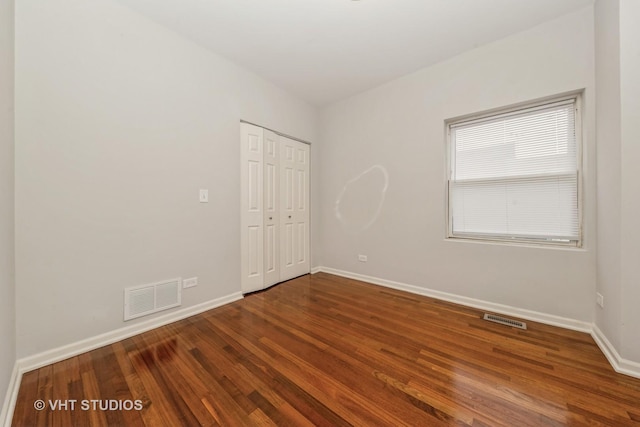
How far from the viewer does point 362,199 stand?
138 inches

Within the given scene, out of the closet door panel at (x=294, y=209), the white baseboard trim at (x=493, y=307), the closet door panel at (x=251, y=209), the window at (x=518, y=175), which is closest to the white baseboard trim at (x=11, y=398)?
the closet door panel at (x=251, y=209)

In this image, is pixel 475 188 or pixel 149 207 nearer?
pixel 149 207

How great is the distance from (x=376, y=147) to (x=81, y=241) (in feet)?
10.8

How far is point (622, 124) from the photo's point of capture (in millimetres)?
1579

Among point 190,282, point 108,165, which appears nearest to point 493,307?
point 190,282

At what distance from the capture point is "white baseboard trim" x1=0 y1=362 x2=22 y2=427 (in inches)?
46.6

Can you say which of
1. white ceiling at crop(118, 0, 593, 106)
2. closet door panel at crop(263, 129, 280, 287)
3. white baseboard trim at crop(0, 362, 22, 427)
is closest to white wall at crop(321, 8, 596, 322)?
white ceiling at crop(118, 0, 593, 106)

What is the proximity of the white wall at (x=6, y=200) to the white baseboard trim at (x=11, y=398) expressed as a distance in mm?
59

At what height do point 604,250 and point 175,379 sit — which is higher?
point 604,250

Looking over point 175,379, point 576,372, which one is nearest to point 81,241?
point 175,379

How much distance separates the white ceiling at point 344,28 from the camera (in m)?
2.02

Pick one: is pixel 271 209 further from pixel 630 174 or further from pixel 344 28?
pixel 630 174

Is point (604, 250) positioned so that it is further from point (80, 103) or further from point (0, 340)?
point (80, 103)

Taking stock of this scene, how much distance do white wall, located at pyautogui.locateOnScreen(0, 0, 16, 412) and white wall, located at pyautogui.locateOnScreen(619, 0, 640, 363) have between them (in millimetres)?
3747
